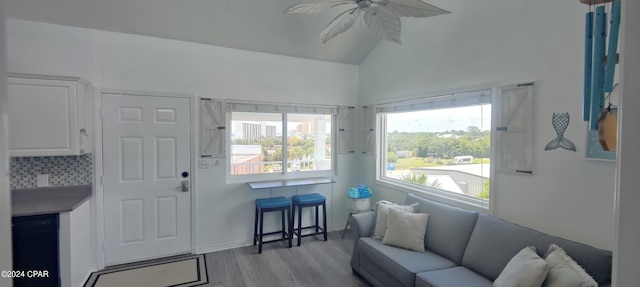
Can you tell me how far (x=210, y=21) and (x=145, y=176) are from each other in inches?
80.1

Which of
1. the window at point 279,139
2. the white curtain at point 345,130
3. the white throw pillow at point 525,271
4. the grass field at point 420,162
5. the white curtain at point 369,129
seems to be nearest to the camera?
the white throw pillow at point 525,271

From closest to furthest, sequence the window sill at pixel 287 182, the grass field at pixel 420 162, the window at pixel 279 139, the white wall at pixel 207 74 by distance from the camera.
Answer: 1. the white wall at pixel 207 74
2. the grass field at pixel 420 162
3. the window sill at pixel 287 182
4. the window at pixel 279 139

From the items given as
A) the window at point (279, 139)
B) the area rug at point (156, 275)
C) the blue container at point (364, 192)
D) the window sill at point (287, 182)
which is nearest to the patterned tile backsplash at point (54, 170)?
the area rug at point (156, 275)

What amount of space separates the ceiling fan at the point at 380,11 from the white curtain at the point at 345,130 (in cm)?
233

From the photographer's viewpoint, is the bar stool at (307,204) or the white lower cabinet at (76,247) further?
the bar stool at (307,204)

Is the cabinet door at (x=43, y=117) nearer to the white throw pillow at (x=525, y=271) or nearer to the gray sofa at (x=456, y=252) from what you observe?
the gray sofa at (x=456, y=252)

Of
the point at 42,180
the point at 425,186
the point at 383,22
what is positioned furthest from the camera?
the point at 425,186

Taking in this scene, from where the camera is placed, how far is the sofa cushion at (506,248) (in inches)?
73.9

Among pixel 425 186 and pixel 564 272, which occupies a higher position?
pixel 425 186

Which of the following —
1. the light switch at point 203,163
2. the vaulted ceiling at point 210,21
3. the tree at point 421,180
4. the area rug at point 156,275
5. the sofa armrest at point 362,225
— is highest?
the vaulted ceiling at point 210,21

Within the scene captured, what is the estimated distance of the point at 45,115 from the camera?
2.81 m

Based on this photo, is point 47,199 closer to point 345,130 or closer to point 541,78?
point 345,130

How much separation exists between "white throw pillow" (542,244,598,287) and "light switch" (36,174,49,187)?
4518mm

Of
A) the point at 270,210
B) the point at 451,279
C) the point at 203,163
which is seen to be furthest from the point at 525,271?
the point at 203,163
